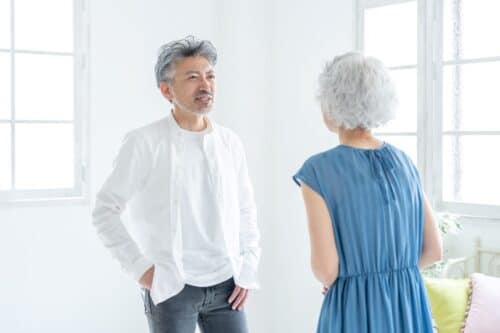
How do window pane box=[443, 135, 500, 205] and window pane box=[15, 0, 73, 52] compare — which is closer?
window pane box=[443, 135, 500, 205]

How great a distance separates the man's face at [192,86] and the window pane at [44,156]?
169 centimetres

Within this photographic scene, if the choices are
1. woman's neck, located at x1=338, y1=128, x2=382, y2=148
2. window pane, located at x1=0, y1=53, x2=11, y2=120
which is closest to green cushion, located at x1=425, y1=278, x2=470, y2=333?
woman's neck, located at x1=338, y1=128, x2=382, y2=148

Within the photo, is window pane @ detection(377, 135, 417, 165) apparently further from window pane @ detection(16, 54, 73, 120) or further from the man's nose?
window pane @ detection(16, 54, 73, 120)

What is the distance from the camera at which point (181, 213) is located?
87.8 inches

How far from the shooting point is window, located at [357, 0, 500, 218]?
3.25 meters

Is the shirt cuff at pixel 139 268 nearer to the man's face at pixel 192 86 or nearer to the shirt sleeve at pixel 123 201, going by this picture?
the shirt sleeve at pixel 123 201

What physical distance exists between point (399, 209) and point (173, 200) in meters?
0.78

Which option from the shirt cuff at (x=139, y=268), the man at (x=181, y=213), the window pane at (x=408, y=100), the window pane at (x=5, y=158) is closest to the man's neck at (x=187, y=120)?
the man at (x=181, y=213)

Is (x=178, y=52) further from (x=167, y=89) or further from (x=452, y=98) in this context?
(x=452, y=98)

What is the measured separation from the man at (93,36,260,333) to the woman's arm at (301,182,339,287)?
60 cm

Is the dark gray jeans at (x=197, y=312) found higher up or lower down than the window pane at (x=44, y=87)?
lower down

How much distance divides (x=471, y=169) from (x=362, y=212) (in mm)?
1794

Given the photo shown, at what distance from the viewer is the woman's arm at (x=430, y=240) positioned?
6.13 ft

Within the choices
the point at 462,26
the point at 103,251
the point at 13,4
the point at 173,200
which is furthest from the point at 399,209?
the point at 13,4
